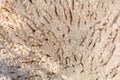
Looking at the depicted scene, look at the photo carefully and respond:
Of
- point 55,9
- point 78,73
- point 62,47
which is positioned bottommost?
point 78,73

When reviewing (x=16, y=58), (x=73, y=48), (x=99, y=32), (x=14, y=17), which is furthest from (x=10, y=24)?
(x=99, y=32)

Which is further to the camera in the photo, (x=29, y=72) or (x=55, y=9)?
(x=29, y=72)

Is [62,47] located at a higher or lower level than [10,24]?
lower

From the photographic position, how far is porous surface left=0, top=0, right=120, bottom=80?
127cm

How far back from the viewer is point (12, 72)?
1.39 meters

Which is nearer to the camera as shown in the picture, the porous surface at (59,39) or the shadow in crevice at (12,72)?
the porous surface at (59,39)

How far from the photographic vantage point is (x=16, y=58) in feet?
4.57

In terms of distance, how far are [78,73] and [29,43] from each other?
28 cm

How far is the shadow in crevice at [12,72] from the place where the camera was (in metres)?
1.38

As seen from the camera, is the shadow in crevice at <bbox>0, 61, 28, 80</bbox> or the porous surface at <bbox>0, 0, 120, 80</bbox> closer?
the porous surface at <bbox>0, 0, 120, 80</bbox>

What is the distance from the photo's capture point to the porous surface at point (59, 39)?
1269 millimetres

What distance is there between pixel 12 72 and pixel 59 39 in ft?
0.96

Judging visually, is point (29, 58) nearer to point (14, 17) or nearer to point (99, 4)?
point (14, 17)

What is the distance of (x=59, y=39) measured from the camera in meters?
1.33
